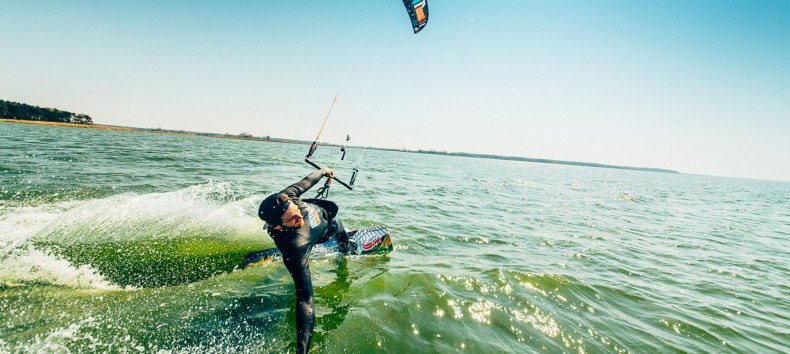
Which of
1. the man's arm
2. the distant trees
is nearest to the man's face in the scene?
the man's arm

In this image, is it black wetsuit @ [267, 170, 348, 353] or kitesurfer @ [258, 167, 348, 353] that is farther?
black wetsuit @ [267, 170, 348, 353]

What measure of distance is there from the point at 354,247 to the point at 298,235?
3.48 meters

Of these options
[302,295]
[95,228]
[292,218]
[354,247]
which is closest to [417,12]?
[354,247]

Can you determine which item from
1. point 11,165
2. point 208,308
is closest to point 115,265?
point 208,308

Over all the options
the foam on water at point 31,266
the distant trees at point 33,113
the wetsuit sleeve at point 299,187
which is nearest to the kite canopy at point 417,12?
the wetsuit sleeve at point 299,187

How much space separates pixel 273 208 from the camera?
4.14m

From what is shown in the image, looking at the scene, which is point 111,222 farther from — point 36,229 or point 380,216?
point 380,216

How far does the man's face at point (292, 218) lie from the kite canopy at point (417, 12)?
763 cm

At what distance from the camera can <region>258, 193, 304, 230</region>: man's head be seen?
4.14 meters

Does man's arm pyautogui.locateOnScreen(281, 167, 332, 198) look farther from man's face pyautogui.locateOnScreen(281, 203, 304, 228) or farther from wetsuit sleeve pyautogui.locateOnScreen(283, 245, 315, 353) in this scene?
wetsuit sleeve pyautogui.locateOnScreen(283, 245, 315, 353)

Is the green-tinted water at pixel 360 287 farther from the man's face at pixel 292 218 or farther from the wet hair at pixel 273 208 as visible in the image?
the wet hair at pixel 273 208

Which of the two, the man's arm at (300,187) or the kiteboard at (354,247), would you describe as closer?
the man's arm at (300,187)

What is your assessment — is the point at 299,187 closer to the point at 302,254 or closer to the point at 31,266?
the point at 302,254

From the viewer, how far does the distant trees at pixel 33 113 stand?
9231 centimetres
